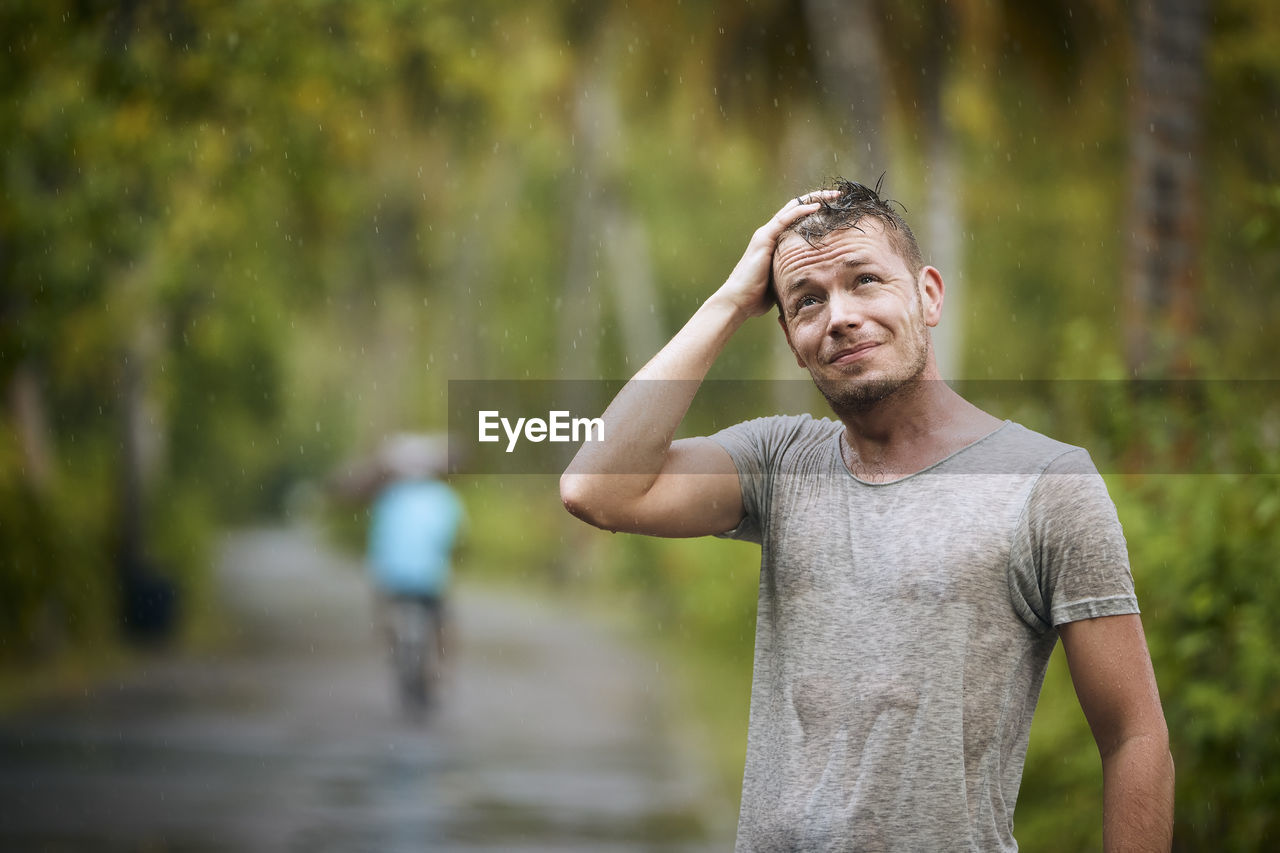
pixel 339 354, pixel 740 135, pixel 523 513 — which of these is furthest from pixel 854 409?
pixel 339 354

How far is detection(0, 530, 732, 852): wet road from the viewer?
9062 mm

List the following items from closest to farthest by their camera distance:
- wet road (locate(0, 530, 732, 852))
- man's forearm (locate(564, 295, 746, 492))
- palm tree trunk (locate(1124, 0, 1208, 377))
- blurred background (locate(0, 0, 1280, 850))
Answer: man's forearm (locate(564, 295, 746, 492)) → blurred background (locate(0, 0, 1280, 850)) → wet road (locate(0, 530, 732, 852)) → palm tree trunk (locate(1124, 0, 1208, 377))

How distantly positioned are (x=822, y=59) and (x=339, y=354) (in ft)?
159

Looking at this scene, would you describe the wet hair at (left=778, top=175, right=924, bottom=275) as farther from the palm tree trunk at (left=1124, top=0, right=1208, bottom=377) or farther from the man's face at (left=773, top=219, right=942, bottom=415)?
the palm tree trunk at (left=1124, top=0, right=1208, bottom=377)

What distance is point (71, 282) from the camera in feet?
50.7

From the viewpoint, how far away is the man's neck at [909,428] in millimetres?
2871

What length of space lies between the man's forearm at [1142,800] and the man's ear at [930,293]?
814 millimetres

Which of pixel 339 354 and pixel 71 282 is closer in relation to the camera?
pixel 71 282

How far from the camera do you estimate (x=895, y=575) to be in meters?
2.72

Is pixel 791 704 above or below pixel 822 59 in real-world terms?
below

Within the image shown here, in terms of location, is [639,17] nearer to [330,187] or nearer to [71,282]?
[330,187]

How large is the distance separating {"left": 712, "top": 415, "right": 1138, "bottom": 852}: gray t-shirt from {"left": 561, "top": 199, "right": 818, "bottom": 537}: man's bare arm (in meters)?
0.32

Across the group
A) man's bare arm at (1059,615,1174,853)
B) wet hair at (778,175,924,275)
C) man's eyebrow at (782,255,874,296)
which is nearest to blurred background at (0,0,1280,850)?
wet hair at (778,175,924,275)

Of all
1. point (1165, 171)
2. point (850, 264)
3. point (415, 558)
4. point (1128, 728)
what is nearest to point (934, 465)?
point (850, 264)
